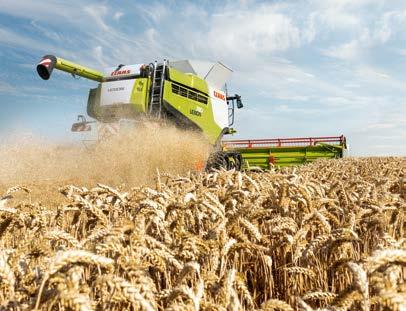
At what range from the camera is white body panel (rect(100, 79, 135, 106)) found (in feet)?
35.0

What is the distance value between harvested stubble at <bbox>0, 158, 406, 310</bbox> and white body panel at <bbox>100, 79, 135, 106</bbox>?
714 centimetres

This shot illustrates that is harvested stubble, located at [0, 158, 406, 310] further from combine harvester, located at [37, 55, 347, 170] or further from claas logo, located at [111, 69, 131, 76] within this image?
claas logo, located at [111, 69, 131, 76]

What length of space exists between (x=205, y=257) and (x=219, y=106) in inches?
461

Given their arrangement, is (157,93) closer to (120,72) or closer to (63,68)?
(120,72)

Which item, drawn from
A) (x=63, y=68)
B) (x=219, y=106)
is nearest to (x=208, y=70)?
(x=219, y=106)

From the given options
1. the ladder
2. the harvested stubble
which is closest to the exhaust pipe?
the ladder

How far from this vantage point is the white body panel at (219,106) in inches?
518

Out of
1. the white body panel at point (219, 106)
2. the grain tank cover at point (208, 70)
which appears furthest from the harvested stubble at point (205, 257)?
the grain tank cover at point (208, 70)

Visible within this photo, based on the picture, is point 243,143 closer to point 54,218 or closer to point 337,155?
point 337,155

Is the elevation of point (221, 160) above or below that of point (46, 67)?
below

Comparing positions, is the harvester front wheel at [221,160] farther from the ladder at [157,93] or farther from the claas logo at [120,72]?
the claas logo at [120,72]

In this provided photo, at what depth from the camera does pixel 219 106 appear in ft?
44.5

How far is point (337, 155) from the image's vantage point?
56.5 feet

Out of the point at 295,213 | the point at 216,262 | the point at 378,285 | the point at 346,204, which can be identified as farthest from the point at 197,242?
the point at 346,204
